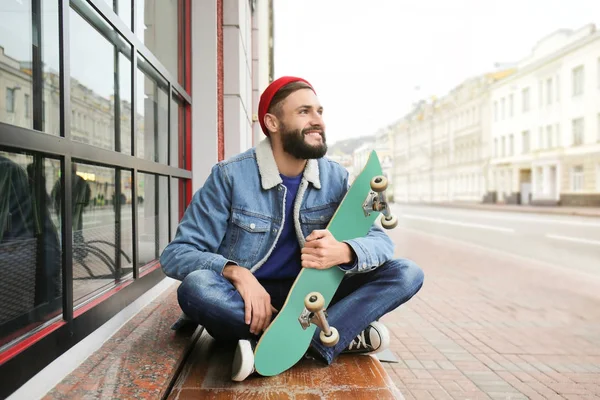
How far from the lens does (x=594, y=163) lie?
30406 mm

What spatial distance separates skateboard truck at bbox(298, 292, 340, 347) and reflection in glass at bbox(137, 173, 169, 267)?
154 cm

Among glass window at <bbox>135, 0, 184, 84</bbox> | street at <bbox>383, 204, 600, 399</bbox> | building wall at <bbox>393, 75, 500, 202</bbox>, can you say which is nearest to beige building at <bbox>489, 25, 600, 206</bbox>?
building wall at <bbox>393, 75, 500, 202</bbox>

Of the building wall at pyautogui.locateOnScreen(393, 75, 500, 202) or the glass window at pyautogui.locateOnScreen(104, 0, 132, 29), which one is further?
the building wall at pyautogui.locateOnScreen(393, 75, 500, 202)

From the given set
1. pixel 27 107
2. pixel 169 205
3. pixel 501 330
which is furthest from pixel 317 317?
pixel 501 330

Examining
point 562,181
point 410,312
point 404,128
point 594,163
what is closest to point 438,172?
point 404,128

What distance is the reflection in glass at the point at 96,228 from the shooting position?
7.05ft

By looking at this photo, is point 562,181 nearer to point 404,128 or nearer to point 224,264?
point 404,128

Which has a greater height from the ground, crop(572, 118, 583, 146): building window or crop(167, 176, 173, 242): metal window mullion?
crop(572, 118, 583, 146): building window

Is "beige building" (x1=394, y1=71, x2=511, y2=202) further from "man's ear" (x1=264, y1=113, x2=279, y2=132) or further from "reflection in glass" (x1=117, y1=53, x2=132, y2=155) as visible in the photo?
"man's ear" (x1=264, y1=113, x2=279, y2=132)

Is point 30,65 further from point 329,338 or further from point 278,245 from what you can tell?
point 329,338

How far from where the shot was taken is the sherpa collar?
2.29 metres

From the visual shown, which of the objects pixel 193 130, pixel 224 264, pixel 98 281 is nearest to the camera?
pixel 224 264

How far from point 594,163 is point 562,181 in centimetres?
366

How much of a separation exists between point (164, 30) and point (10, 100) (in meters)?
2.60
